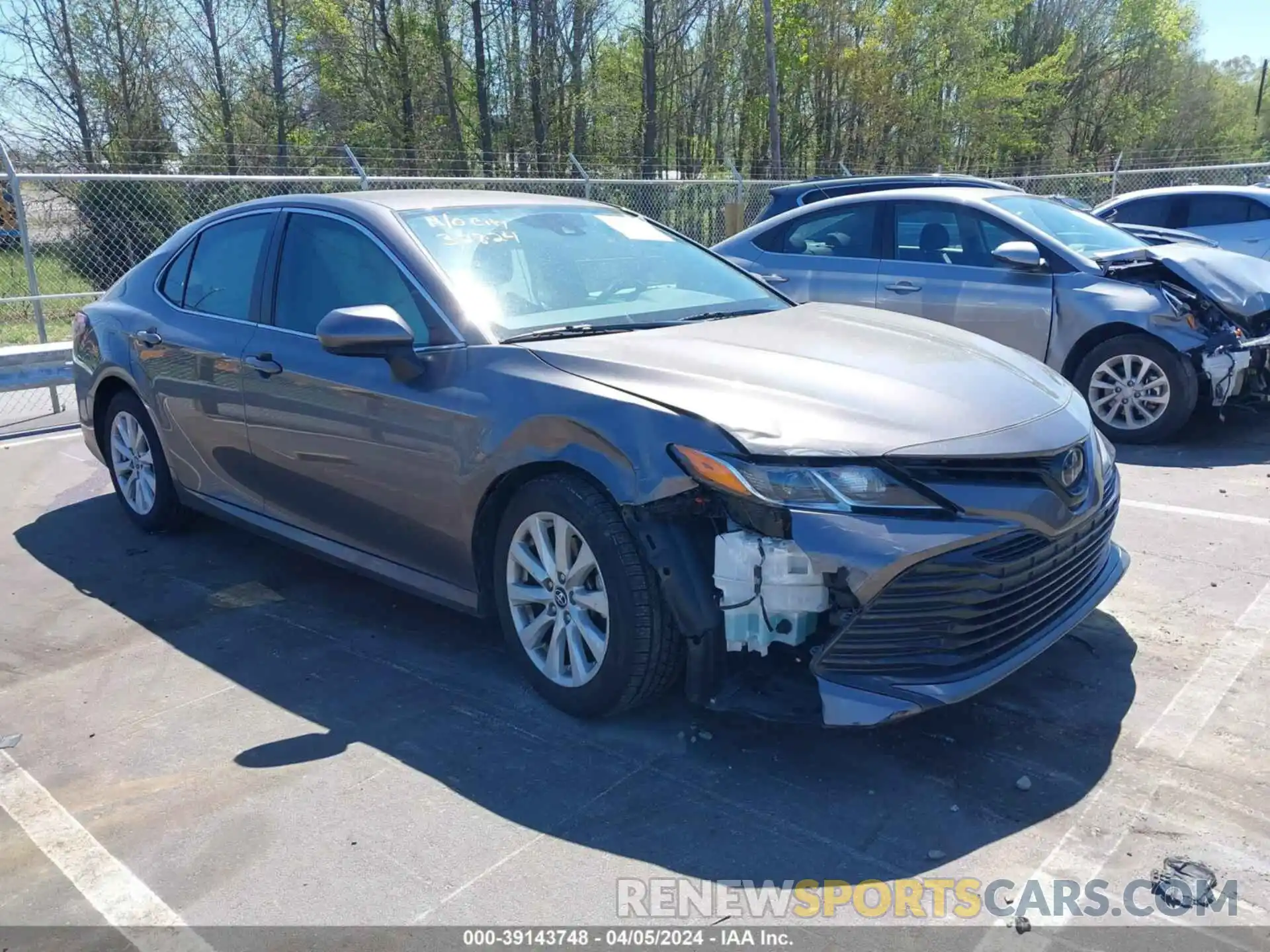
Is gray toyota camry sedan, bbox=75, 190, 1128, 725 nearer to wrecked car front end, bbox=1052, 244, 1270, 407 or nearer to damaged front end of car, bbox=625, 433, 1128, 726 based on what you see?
damaged front end of car, bbox=625, 433, 1128, 726

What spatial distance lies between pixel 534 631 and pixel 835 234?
535cm

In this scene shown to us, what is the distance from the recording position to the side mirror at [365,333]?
11.9ft

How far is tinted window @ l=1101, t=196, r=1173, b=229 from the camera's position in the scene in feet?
40.2

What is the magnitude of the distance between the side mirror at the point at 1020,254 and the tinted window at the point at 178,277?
4884 millimetres

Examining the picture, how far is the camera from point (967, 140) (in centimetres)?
3822

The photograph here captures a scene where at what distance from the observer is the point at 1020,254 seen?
22.9 feet

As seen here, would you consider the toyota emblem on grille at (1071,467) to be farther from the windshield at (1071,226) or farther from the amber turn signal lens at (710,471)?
the windshield at (1071,226)

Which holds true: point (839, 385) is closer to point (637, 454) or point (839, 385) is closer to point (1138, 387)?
point (637, 454)

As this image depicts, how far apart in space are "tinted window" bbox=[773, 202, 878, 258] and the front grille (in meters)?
5.16

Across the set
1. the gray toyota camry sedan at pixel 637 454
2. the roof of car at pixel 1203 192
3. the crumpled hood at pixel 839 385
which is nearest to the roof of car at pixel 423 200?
the gray toyota camry sedan at pixel 637 454

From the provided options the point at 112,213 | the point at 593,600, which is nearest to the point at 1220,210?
the point at 593,600

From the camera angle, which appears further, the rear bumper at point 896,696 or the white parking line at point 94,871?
the rear bumper at point 896,696

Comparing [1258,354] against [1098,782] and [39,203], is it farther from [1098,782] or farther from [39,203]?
[39,203]

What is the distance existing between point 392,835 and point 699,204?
46.6 feet
